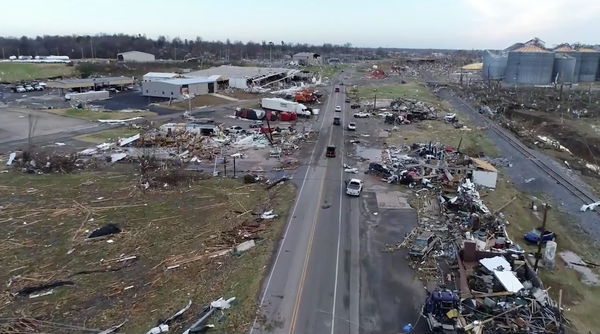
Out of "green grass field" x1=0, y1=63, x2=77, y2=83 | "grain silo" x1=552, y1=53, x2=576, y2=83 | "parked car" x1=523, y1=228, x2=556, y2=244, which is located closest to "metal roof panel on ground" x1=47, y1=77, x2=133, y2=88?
"green grass field" x1=0, y1=63, x2=77, y2=83

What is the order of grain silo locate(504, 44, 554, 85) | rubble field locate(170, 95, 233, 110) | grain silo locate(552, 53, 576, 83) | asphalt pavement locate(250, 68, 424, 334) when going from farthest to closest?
1. grain silo locate(504, 44, 554, 85)
2. grain silo locate(552, 53, 576, 83)
3. rubble field locate(170, 95, 233, 110)
4. asphalt pavement locate(250, 68, 424, 334)

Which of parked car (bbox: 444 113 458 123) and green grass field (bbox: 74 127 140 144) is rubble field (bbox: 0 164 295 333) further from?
parked car (bbox: 444 113 458 123)

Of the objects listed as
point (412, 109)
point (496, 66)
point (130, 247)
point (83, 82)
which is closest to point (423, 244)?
point (130, 247)

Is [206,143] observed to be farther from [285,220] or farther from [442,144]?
[442,144]

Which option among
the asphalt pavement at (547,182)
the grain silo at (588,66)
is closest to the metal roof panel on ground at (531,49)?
the grain silo at (588,66)

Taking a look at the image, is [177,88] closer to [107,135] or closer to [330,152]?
[107,135]

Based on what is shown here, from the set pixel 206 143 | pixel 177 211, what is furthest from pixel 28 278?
pixel 206 143
